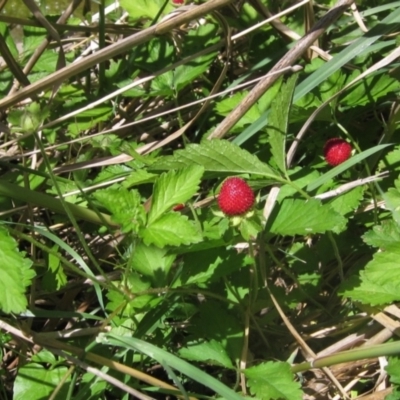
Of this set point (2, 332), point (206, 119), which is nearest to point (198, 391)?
point (2, 332)

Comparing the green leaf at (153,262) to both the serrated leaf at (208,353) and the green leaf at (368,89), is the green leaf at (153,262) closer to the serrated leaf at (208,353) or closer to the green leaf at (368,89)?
the serrated leaf at (208,353)

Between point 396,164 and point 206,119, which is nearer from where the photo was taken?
point 396,164

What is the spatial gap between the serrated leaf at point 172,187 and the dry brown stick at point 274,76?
0.80ft

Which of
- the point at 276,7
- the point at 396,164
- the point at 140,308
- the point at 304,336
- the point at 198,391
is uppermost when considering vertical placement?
the point at 276,7

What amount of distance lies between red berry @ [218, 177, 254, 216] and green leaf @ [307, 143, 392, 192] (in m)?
0.29

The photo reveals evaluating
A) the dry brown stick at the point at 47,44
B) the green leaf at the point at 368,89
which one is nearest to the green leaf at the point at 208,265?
the green leaf at the point at 368,89

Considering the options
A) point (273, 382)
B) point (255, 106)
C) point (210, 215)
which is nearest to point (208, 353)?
point (273, 382)

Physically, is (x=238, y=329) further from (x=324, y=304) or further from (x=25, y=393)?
(x=25, y=393)

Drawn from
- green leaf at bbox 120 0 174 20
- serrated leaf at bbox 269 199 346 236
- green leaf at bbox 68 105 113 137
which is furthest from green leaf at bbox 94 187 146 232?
green leaf at bbox 120 0 174 20

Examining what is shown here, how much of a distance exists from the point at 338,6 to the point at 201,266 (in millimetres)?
597

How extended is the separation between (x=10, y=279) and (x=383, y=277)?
57 centimetres

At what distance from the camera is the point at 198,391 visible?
1.32 metres

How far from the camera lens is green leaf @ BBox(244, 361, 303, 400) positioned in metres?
1.07

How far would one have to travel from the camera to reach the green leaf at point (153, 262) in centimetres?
115
